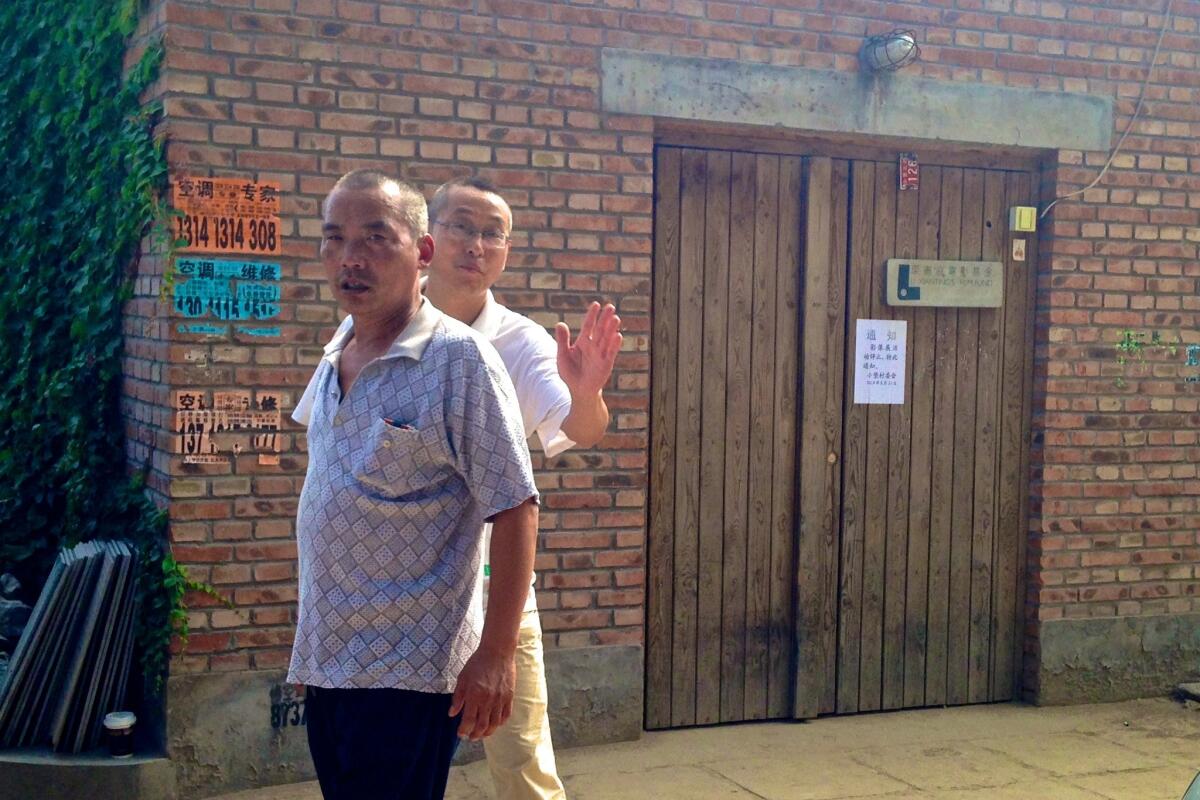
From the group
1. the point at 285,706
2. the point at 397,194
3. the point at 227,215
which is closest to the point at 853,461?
the point at 285,706

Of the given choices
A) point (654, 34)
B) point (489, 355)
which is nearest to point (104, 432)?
point (654, 34)

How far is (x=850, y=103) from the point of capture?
5.91 meters

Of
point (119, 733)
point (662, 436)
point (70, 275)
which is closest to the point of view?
point (119, 733)

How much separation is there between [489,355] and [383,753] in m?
0.85

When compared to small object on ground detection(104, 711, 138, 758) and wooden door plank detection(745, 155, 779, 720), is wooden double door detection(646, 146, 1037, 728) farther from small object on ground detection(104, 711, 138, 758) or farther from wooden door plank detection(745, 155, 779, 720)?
small object on ground detection(104, 711, 138, 758)

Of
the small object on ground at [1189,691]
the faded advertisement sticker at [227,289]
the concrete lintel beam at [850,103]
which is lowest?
the small object on ground at [1189,691]

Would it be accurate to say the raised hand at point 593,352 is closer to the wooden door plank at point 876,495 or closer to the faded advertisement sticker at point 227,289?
the faded advertisement sticker at point 227,289

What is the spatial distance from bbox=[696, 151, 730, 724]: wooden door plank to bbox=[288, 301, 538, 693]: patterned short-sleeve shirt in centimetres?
305

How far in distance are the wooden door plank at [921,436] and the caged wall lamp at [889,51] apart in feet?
1.92

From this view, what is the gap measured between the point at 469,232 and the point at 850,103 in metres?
2.67

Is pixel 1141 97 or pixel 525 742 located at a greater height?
pixel 1141 97

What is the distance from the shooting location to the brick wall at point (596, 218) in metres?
5.02

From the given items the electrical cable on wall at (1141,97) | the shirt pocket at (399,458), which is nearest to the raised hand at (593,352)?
the shirt pocket at (399,458)

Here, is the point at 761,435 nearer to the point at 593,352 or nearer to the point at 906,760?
the point at 906,760
